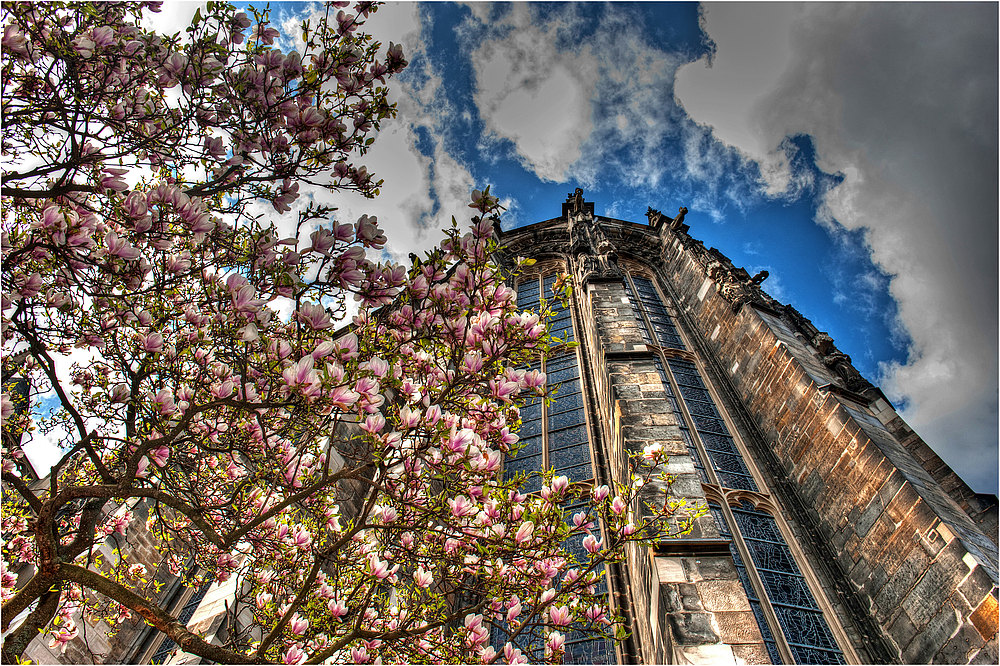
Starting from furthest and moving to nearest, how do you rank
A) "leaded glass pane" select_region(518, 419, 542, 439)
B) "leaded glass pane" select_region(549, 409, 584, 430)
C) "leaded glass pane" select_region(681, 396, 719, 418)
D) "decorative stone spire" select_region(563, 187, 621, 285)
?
"decorative stone spire" select_region(563, 187, 621, 285), "leaded glass pane" select_region(518, 419, 542, 439), "leaded glass pane" select_region(549, 409, 584, 430), "leaded glass pane" select_region(681, 396, 719, 418)

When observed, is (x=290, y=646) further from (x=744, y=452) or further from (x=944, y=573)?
(x=744, y=452)

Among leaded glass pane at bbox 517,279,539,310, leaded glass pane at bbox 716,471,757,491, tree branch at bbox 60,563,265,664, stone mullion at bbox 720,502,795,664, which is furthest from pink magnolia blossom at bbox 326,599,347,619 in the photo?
leaded glass pane at bbox 517,279,539,310

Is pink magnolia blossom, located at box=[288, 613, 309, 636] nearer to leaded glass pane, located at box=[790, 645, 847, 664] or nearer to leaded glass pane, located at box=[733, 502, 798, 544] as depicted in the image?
leaded glass pane, located at box=[790, 645, 847, 664]

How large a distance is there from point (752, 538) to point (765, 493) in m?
1.17

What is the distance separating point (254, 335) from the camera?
3100mm

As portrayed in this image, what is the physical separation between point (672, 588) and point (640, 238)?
51.2 feet

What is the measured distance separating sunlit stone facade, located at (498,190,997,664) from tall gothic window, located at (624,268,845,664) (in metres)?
0.02

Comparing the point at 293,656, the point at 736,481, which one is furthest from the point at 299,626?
the point at 736,481

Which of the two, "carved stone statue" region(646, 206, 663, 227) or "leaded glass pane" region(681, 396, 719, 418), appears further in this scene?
"carved stone statue" region(646, 206, 663, 227)

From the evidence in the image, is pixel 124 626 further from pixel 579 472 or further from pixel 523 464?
pixel 579 472

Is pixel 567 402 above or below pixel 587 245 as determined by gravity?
below

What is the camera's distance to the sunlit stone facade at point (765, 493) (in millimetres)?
4797

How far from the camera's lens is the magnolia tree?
10.4ft

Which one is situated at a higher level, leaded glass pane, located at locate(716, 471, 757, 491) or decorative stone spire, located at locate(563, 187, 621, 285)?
decorative stone spire, located at locate(563, 187, 621, 285)
